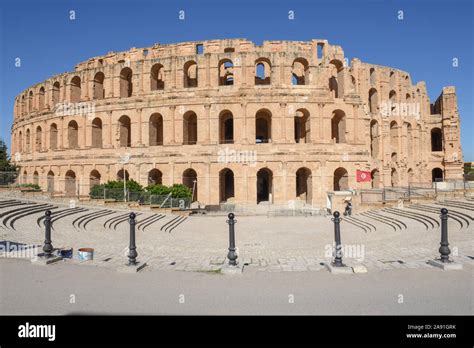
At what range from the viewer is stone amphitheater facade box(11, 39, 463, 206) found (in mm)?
30656

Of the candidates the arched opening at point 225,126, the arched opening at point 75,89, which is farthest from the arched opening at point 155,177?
the arched opening at point 75,89

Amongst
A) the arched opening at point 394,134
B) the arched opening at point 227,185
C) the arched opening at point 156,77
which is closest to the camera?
the arched opening at point 156,77

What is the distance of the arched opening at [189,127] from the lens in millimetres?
32250

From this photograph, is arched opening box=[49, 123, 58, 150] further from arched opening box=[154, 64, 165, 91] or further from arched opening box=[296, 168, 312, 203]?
arched opening box=[296, 168, 312, 203]

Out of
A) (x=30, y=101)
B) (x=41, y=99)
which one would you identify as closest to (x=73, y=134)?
(x=41, y=99)

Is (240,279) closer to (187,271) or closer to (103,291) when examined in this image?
(187,271)

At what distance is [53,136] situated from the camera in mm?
37844

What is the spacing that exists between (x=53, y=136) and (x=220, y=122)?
68.8ft

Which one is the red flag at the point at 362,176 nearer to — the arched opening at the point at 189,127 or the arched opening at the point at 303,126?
the arched opening at the point at 303,126

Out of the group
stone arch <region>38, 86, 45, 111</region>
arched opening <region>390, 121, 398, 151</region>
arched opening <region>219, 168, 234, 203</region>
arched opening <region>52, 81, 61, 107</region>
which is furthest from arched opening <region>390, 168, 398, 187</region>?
stone arch <region>38, 86, 45, 111</region>

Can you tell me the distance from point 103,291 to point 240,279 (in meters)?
2.89

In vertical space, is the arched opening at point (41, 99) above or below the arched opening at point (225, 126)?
above

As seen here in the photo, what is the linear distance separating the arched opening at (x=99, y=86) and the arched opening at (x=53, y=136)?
23.4ft

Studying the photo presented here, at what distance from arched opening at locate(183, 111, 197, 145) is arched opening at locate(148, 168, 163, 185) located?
14.4ft
